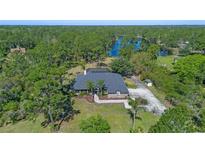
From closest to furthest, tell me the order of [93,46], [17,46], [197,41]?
[93,46]
[197,41]
[17,46]

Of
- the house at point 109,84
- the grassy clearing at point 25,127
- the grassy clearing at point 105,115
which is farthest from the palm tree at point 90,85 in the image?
the grassy clearing at point 25,127

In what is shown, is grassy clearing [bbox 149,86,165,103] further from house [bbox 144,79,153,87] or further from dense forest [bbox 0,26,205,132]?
house [bbox 144,79,153,87]

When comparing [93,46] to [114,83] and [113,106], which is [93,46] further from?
[113,106]

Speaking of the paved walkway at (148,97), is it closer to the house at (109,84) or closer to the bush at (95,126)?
the house at (109,84)

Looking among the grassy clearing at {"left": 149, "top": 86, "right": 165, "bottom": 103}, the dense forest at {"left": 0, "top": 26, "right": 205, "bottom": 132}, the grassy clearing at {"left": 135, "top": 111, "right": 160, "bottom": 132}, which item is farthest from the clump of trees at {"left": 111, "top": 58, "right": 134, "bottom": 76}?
the grassy clearing at {"left": 135, "top": 111, "right": 160, "bottom": 132}

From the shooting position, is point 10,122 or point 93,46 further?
point 93,46
